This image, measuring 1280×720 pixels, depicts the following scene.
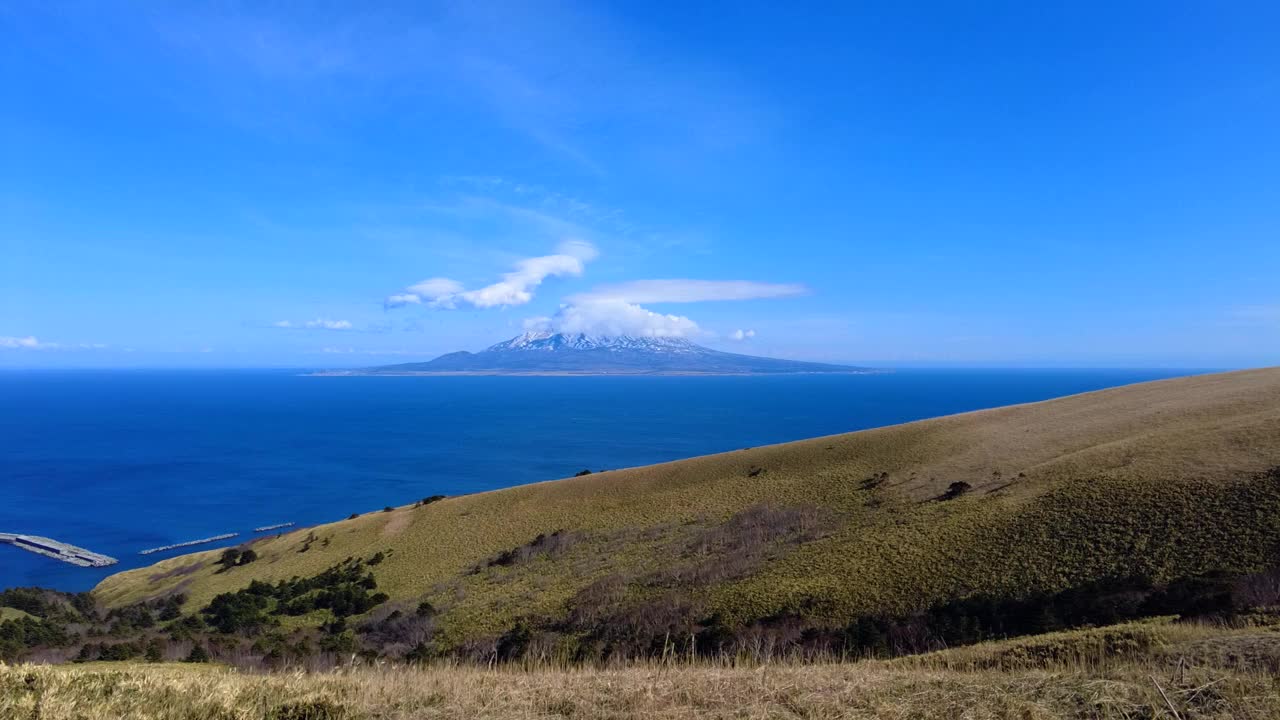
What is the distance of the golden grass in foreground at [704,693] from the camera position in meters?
6.07

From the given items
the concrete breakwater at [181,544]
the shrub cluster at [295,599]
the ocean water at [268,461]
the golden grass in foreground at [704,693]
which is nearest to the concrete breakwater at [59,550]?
the ocean water at [268,461]

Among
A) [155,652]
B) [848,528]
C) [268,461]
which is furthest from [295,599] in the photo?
[268,461]

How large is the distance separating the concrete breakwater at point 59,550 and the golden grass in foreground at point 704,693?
82.2 m

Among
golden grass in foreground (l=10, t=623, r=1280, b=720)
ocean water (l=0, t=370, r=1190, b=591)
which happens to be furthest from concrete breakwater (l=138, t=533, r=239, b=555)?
golden grass in foreground (l=10, t=623, r=1280, b=720)

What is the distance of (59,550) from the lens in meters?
68.5

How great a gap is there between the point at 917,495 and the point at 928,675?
25.5 m

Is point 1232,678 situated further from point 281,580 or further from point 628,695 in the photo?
point 281,580

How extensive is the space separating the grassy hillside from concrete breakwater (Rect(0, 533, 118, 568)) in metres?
24.4

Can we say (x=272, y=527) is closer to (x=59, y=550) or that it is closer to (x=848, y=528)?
(x=59, y=550)

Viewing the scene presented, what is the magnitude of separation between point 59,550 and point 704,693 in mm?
94082

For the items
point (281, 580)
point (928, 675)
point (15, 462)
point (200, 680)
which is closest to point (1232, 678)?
point (928, 675)

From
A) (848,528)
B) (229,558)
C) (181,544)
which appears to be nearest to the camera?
(848,528)

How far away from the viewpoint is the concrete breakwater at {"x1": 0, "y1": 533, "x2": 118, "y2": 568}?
6612 centimetres

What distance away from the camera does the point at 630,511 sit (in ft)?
129
